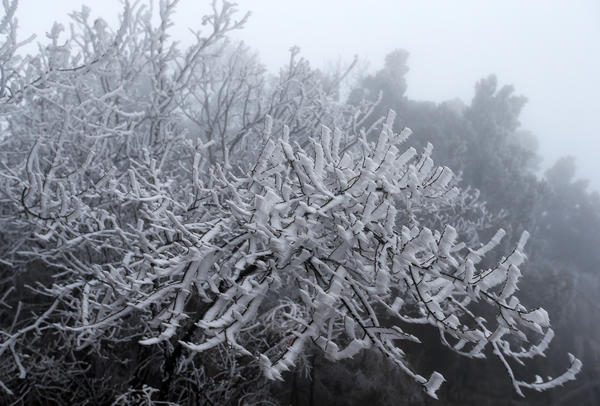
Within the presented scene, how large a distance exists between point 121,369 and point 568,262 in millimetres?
25846

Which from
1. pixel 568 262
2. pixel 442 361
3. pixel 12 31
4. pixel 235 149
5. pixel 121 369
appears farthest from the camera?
pixel 568 262

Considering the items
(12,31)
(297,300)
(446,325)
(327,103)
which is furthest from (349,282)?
(297,300)

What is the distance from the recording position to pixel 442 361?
40.6 feet

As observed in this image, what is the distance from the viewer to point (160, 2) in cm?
445

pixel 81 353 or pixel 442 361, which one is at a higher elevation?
pixel 442 361

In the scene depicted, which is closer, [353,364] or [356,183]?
[356,183]

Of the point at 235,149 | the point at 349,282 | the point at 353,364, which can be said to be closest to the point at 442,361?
the point at 353,364

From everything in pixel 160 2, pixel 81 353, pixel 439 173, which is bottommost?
pixel 81 353

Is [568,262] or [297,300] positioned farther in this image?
[568,262]

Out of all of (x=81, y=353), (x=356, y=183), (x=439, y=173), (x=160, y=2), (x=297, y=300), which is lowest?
(x=81, y=353)

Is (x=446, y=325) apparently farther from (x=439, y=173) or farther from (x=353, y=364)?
(x=353, y=364)

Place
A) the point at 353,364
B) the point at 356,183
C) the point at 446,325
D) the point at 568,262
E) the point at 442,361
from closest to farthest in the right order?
the point at 446,325
the point at 356,183
the point at 353,364
the point at 442,361
the point at 568,262

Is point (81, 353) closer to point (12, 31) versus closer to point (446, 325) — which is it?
point (12, 31)

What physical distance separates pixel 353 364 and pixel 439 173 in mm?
7975
